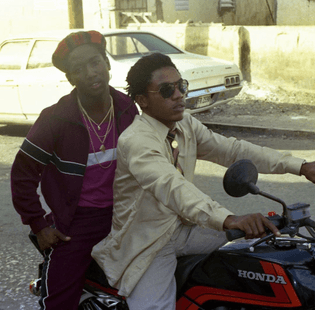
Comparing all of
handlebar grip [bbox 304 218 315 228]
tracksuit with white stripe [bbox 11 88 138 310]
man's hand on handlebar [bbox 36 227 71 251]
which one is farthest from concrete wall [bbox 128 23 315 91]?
handlebar grip [bbox 304 218 315 228]

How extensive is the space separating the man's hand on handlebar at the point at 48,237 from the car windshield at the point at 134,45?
632 cm

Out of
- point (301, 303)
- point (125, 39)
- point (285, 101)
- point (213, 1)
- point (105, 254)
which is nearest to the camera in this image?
point (301, 303)

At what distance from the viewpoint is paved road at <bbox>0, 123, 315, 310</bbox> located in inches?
162

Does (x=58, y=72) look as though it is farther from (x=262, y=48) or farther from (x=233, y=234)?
(x=233, y=234)

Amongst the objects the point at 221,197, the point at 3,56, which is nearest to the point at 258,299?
the point at 221,197

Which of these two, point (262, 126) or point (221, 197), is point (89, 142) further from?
point (262, 126)

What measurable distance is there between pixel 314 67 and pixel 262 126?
10.4 ft

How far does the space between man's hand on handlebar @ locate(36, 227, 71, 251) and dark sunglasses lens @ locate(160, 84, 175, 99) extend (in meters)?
0.80

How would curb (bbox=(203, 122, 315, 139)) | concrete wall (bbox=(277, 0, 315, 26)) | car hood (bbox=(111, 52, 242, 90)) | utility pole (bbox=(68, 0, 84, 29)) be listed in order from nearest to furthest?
car hood (bbox=(111, 52, 242, 90)) → curb (bbox=(203, 122, 315, 139)) → utility pole (bbox=(68, 0, 84, 29)) → concrete wall (bbox=(277, 0, 315, 26))

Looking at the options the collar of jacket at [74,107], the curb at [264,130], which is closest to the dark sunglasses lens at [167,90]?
the collar of jacket at [74,107]

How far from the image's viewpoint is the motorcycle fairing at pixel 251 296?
1970 mm

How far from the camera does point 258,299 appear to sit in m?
2.05

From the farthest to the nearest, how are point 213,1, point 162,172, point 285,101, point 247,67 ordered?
point 213,1
point 247,67
point 285,101
point 162,172

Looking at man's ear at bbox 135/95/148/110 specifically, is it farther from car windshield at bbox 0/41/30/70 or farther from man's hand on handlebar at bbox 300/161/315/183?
car windshield at bbox 0/41/30/70
